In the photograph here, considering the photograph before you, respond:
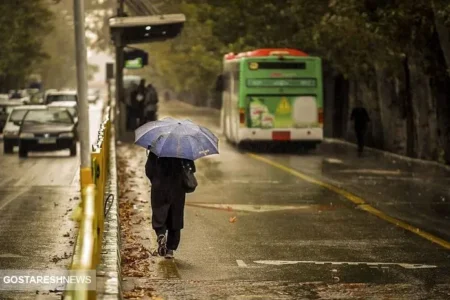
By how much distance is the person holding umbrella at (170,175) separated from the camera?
46.0ft

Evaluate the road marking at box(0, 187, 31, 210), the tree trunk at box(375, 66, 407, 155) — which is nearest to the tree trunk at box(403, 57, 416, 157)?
the tree trunk at box(375, 66, 407, 155)

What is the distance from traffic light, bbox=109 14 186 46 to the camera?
35125 millimetres

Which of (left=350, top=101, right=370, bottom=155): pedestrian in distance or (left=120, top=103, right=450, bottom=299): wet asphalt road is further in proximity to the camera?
(left=350, top=101, right=370, bottom=155): pedestrian in distance

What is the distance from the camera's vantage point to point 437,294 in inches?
467

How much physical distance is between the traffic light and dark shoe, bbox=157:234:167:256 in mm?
21265

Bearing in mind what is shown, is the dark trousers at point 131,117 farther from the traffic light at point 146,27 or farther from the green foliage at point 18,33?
the green foliage at point 18,33

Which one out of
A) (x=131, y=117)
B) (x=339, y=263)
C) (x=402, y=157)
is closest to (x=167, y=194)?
(x=339, y=263)

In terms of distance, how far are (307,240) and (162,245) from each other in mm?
2842

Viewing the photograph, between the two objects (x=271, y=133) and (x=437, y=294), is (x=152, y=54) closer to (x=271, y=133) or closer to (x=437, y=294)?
(x=271, y=133)

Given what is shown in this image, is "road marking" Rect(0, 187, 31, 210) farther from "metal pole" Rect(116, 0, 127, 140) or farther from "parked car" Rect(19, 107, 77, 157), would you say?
"metal pole" Rect(116, 0, 127, 140)

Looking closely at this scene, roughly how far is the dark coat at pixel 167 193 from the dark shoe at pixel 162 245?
0.13 m

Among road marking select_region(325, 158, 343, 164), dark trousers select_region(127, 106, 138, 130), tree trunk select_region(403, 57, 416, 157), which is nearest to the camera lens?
road marking select_region(325, 158, 343, 164)

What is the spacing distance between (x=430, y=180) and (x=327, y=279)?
615 inches

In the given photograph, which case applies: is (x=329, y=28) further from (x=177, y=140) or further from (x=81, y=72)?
(x=177, y=140)
